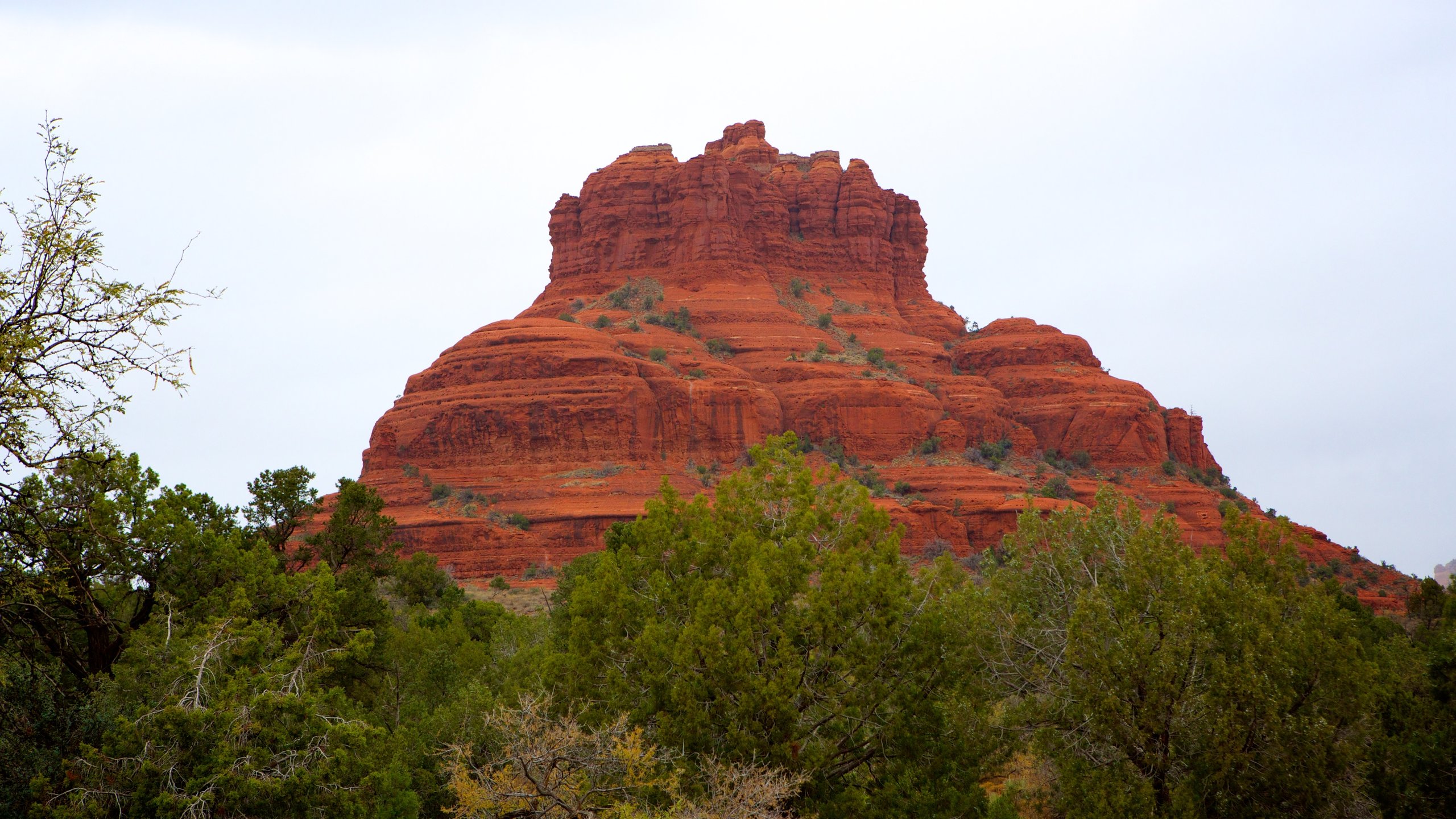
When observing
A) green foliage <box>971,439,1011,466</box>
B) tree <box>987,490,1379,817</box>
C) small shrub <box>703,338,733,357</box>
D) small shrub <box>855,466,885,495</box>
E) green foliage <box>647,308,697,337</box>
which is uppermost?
green foliage <box>647,308,697,337</box>

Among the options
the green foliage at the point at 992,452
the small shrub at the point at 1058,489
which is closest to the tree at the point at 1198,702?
the small shrub at the point at 1058,489

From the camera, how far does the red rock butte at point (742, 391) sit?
8662 centimetres

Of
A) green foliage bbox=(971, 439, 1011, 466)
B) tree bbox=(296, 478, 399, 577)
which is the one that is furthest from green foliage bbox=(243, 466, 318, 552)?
green foliage bbox=(971, 439, 1011, 466)

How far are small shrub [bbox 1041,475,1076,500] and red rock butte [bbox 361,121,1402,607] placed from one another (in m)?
0.48

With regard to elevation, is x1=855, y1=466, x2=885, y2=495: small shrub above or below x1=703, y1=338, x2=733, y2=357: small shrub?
below

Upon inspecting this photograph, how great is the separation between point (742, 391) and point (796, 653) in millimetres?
76548

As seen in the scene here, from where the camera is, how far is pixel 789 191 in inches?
4953

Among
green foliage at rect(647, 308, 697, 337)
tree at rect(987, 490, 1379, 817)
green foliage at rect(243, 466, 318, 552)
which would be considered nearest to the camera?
tree at rect(987, 490, 1379, 817)

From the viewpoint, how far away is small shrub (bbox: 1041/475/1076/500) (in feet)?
292

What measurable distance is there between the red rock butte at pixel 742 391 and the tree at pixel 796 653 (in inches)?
2339

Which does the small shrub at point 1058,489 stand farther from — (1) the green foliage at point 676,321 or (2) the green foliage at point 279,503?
(2) the green foliage at point 279,503

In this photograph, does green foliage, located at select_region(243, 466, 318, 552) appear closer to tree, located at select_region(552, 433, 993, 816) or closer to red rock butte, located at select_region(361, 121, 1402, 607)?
tree, located at select_region(552, 433, 993, 816)

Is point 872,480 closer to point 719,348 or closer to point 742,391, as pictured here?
point 742,391

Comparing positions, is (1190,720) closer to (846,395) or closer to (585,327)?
(846,395)
